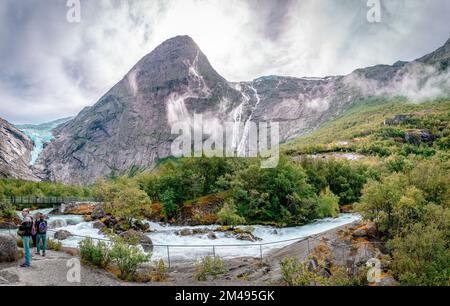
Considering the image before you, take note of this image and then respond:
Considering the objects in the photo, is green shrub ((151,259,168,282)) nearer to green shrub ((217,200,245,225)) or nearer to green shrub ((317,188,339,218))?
green shrub ((217,200,245,225))

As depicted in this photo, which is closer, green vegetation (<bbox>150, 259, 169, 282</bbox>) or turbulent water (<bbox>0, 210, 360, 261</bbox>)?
green vegetation (<bbox>150, 259, 169, 282</bbox>)

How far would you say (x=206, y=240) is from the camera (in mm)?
42781

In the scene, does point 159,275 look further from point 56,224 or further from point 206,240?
point 56,224

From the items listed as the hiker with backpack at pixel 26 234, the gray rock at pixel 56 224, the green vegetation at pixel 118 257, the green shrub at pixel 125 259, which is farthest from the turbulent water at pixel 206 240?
the hiker with backpack at pixel 26 234

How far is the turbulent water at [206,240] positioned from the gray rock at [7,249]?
11822 millimetres

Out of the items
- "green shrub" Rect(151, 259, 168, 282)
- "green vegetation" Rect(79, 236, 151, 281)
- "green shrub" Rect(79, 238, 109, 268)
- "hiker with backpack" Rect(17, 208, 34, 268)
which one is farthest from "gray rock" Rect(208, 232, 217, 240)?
"hiker with backpack" Rect(17, 208, 34, 268)

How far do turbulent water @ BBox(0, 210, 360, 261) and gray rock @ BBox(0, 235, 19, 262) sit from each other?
11.8 meters

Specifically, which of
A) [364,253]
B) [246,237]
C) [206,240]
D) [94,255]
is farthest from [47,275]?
[246,237]

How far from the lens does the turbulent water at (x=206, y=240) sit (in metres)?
33.9

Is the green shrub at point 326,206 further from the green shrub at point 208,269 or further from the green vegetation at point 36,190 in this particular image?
the green vegetation at point 36,190

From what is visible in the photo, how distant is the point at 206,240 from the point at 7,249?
26.2 metres

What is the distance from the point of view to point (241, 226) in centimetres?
5184

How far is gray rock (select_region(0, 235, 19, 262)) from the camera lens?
18.9m
